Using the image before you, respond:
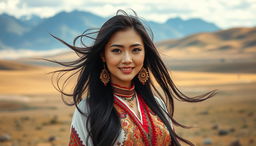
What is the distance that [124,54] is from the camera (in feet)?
8.39

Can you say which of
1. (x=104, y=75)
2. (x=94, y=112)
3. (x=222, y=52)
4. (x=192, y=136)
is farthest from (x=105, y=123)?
(x=222, y=52)

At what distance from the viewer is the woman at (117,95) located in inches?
94.5

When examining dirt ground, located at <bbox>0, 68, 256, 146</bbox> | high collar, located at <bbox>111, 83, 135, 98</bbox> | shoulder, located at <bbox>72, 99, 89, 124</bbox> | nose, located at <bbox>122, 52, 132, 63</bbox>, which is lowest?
dirt ground, located at <bbox>0, 68, 256, 146</bbox>

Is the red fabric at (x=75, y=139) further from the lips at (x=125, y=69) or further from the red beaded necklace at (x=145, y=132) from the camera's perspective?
the lips at (x=125, y=69)

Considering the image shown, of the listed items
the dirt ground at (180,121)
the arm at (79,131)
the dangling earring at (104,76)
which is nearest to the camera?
the arm at (79,131)

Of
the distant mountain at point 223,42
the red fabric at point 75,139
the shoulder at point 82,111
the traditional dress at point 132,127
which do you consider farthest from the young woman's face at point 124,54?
the distant mountain at point 223,42

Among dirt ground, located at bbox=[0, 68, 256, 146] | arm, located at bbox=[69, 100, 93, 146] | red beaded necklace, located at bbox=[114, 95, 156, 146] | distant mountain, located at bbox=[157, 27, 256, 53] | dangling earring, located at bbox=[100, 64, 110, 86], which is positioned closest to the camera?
arm, located at bbox=[69, 100, 93, 146]

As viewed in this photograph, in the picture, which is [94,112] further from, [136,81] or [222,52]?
[222,52]

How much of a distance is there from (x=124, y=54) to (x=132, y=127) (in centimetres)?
46

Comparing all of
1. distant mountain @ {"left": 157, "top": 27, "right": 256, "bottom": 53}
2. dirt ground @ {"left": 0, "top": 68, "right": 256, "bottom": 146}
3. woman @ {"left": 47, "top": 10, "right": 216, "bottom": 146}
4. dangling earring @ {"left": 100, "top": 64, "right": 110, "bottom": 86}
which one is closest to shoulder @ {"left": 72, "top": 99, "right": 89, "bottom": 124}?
woman @ {"left": 47, "top": 10, "right": 216, "bottom": 146}

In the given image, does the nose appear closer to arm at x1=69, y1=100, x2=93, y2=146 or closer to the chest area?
the chest area

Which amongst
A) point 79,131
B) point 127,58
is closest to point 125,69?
point 127,58

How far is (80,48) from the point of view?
9.01 ft

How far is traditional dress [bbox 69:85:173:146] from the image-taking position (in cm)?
239
